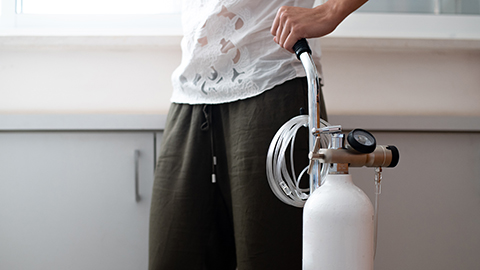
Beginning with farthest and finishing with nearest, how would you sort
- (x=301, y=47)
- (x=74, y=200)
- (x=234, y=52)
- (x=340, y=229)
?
(x=74, y=200), (x=234, y=52), (x=301, y=47), (x=340, y=229)

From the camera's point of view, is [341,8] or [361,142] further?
[341,8]

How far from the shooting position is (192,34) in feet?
2.71

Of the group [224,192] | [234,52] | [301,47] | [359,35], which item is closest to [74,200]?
[224,192]

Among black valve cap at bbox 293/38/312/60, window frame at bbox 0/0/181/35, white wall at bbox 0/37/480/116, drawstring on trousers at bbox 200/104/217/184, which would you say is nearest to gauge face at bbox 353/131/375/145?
black valve cap at bbox 293/38/312/60

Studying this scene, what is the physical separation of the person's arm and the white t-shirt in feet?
0.66

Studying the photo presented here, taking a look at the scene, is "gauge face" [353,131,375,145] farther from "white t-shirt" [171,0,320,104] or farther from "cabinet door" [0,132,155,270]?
"cabinet door" [0,132,155,270]

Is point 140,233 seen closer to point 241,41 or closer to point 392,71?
point 241,41

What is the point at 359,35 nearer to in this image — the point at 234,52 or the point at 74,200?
the point at 234,52

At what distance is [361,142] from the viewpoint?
388mm

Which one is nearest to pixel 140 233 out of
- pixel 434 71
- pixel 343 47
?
A: pixel 343 47

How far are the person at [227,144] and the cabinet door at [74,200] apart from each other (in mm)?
274

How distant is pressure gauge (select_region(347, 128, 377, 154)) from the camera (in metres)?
0.38

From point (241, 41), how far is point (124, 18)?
0.85 m

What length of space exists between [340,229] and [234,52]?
50cm
